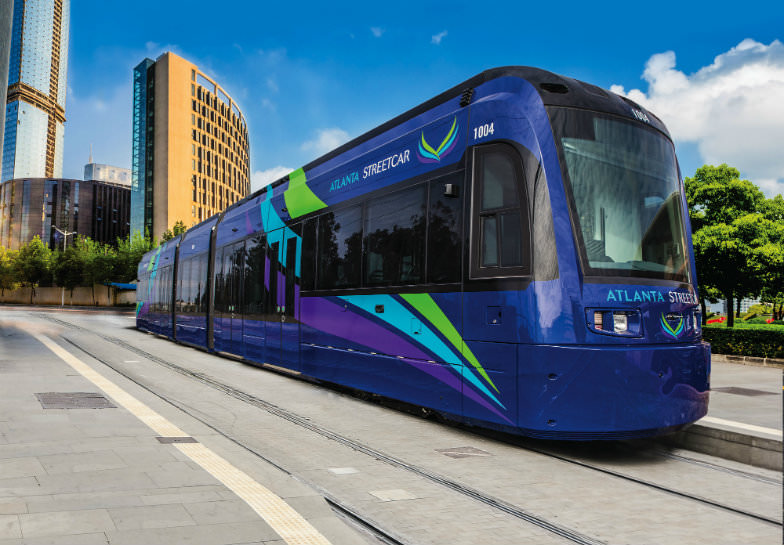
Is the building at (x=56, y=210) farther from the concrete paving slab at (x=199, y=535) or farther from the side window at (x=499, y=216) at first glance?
the concrete paving slab at (x=199, y=535)

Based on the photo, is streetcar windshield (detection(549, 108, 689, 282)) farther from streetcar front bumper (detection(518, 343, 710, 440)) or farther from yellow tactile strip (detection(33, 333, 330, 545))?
yellow tactile strip (detection(33, 333, 330, 545))

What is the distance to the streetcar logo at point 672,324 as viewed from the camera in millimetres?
6156

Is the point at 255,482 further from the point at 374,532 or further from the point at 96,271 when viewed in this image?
the point at 96,271

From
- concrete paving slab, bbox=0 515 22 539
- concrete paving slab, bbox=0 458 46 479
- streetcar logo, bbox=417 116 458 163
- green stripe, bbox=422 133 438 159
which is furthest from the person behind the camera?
green stripe, bbox=422 133 438 159

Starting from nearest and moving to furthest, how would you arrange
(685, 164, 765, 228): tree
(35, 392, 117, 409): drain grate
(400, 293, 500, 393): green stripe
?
(400, 293, 500, 393): green stripe, (35, 392, 117, 409): drain grate, (685, 164, 765, 228): tree

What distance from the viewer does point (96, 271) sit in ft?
238

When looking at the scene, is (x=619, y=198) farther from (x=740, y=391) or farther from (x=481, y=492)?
(x=740, y=391)

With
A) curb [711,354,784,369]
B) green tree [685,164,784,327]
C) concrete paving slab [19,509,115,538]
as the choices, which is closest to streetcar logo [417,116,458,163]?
concrete paving slab [19,509,115,538]

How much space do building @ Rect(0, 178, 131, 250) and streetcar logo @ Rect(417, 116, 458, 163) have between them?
12942cm

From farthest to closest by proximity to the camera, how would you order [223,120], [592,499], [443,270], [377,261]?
[223,120]
[377,261]
[443,270]
[592,499]

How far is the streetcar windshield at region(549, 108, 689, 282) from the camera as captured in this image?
6.14 m

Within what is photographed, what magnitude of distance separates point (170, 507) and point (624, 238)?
4645 mm

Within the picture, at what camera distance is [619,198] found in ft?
20.7

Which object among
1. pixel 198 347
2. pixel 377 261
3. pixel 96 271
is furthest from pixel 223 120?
pixel 377 261
